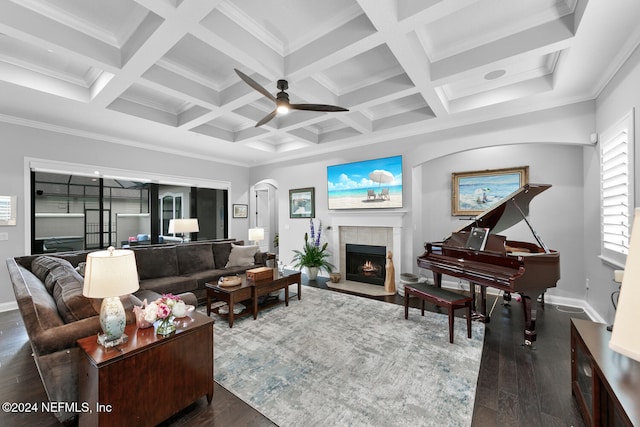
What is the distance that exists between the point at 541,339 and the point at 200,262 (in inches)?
187

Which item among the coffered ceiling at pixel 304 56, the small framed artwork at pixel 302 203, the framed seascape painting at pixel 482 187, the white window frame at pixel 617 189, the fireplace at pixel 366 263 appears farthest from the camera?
the small framed artwork at pixel 302 203

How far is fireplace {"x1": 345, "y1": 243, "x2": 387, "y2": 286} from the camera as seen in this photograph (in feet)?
16.9

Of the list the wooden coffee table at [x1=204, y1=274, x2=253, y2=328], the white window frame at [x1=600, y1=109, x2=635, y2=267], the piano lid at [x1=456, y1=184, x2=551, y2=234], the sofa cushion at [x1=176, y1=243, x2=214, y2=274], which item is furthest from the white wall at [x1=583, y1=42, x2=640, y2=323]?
the sofa cushion at [x1=176, y1=243, x2=214, y2=274]

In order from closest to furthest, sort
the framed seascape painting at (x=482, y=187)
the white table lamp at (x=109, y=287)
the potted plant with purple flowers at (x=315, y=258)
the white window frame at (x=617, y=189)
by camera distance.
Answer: the white table lamp at (x=109, y=287)
the white window frame at (x=617, y=189)
the framed seascape painting at (x=482, y=187)
the potted plant with purple flowers at (x=315, y=258)

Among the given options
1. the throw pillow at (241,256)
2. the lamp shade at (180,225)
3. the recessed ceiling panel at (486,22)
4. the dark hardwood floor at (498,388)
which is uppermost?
the recessed ceiling panel at (486,22)

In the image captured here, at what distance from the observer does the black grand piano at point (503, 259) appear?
9.11 feet

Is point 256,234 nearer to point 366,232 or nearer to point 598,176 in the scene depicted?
point 366,232

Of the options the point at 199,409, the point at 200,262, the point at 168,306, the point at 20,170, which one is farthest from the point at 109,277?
the point at 20,170

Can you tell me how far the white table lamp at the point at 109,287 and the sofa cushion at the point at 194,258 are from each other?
290 centimetres

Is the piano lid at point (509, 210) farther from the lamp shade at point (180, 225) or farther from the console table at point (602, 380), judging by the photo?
A: the lamp shade at point (180, 225)

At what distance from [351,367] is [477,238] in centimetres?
223

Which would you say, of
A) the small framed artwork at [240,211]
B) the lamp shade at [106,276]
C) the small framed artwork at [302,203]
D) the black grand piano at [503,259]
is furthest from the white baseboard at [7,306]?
the black grand piano at [503,259]

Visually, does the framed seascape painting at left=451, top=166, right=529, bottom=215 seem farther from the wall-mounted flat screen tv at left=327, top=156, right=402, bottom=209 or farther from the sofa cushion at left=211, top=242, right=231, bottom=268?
the sofa cushion at left=211, top=242, right=231, bottom=268

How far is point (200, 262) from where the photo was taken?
4.61 m
